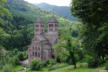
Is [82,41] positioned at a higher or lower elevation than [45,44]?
higher

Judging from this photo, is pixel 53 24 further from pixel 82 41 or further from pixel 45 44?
pixel 82 41

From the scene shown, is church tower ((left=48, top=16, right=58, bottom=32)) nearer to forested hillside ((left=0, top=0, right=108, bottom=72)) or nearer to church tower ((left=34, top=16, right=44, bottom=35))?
church tower ((left=34, top=16, right=44, bottom=35))

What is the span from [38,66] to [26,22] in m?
58.5

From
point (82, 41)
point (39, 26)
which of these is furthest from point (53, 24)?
point (82, 41)

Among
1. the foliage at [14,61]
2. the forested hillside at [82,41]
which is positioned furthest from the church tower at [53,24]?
the foliage at [14,61]

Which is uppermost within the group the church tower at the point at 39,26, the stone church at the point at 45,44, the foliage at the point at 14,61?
the church tower at the point at 39,26

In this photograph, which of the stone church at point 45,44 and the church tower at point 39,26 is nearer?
the stone church at point 45,44

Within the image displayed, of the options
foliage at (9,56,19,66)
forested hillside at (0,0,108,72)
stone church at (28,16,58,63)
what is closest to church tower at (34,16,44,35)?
stone church at (28,16,58,63)

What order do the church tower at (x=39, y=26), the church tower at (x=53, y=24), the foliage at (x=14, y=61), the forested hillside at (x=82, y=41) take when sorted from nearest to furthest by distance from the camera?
the forested hillside at (x=82, y=41) → the foliage at (x=14, y=61) → the church tower at (x=53, y=24) → the church tower at (x=39, y=26)

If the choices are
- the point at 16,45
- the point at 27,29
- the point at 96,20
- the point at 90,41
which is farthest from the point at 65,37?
the point at 27,29

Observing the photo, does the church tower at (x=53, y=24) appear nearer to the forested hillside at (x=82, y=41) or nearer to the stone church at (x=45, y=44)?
the stone church at (x=45, y=44)

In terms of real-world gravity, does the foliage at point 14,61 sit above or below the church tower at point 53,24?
below

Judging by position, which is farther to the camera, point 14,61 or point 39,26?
point 39,26

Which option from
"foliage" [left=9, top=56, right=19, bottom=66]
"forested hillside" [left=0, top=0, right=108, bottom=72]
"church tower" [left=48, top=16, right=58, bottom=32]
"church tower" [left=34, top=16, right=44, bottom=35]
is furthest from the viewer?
"church tower" [left=34, top=16, right=44, bottom=35]
